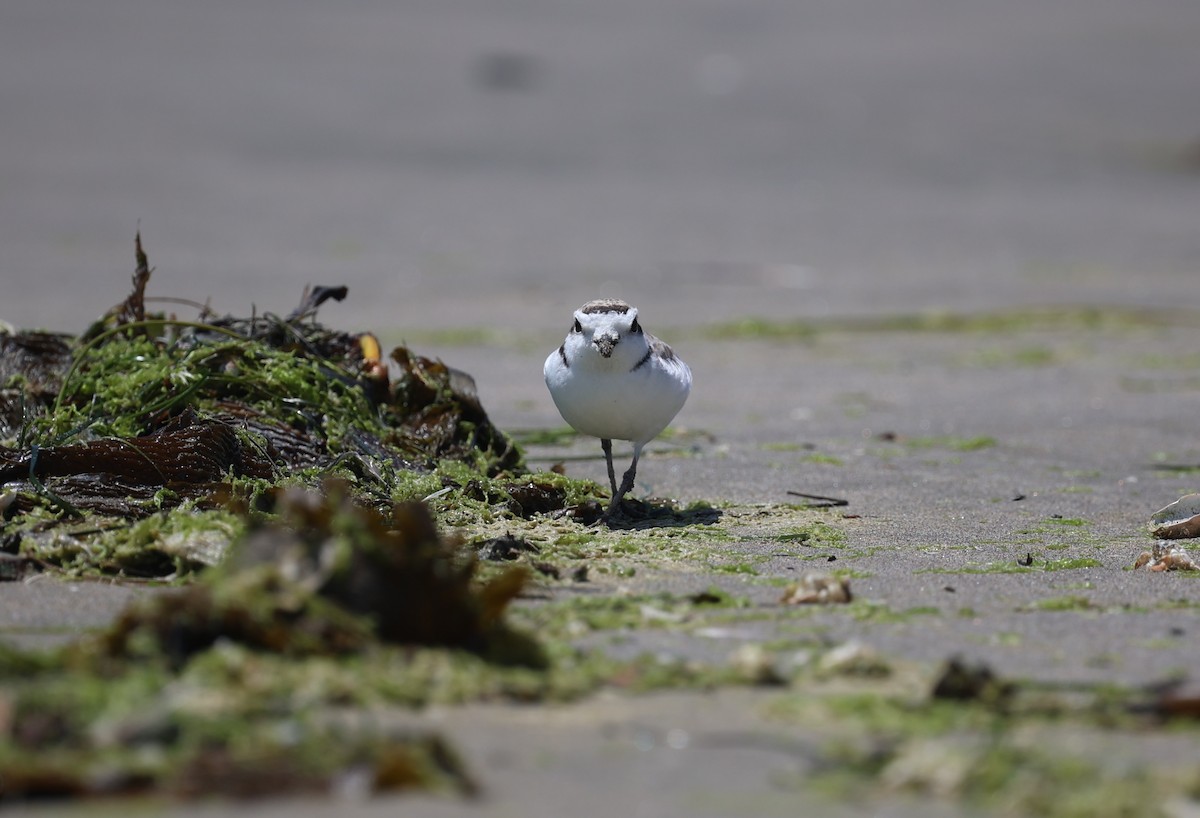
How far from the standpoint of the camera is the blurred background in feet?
44.9

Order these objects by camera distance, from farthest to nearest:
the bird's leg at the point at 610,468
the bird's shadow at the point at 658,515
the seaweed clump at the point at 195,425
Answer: the bird's leg at the point at 610,468
the bird's shadow at the point at 658,515
the seaweed clump at the point at 195,425

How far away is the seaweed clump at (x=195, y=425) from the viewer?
15.3 feet

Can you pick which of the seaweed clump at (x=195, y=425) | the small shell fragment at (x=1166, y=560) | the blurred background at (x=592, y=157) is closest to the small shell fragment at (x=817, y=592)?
the small shell fragment at (x=1166, y=560)

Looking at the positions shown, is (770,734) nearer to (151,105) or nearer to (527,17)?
(151,105)

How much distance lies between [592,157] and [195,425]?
51.9 feet

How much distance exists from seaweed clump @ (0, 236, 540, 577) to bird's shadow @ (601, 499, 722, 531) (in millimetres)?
251

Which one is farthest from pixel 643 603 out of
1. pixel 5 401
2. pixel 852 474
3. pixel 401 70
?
pixel 401 70

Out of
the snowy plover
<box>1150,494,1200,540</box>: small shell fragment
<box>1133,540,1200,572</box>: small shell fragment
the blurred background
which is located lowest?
<box>1133,540,1200,572</box>: small shell fragment

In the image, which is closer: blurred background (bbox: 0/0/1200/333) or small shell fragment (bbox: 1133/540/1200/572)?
small shell fragment (bbox: 1133/540/1200/572)

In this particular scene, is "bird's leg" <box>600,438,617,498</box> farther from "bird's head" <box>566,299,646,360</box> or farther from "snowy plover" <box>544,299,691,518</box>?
"bird's head" <box>566,299,646,360</box>

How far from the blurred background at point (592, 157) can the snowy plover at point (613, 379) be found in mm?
5347

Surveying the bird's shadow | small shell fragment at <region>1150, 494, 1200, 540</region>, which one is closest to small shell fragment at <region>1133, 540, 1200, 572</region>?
small shell fragment at <region>1150, 494, 1200, 540</region>

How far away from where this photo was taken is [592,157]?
2061 centimetres

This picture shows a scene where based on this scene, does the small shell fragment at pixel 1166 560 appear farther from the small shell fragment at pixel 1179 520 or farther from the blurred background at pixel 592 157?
the blurred background at pixel 592 157
